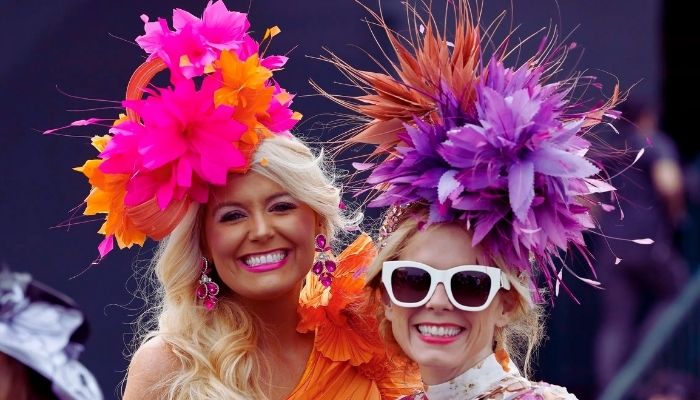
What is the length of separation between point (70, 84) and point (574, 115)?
334cm

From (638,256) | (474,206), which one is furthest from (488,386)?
(638,256)

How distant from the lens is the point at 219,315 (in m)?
4.23

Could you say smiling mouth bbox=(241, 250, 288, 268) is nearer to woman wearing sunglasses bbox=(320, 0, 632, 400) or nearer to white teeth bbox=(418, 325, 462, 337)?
woman wearing sunglasses bbox=(320, 0, 632, 400)

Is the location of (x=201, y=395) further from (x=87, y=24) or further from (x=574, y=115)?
(x=87, y=24)

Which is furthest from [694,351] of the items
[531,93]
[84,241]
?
[531,93]

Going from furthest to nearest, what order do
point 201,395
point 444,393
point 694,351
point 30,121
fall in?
point 694,351, point 30,121, point 201,395, point 444,393

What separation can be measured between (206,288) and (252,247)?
10.1 inches

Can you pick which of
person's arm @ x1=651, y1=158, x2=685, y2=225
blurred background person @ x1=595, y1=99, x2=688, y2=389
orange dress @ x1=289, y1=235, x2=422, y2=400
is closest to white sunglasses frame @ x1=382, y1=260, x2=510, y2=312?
orange dress @ x1=289, y1=235, x2=422, y2=400

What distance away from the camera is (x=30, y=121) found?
21.0 feet

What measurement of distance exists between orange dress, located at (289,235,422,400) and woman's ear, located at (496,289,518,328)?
20.5 inches

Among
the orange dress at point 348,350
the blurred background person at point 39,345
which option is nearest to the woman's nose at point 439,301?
the orange dress at point 348,350

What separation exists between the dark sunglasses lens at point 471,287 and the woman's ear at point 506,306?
5.0 inches

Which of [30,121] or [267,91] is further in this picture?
[30,121]

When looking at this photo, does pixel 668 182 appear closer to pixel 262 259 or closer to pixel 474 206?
pixel 262 259
